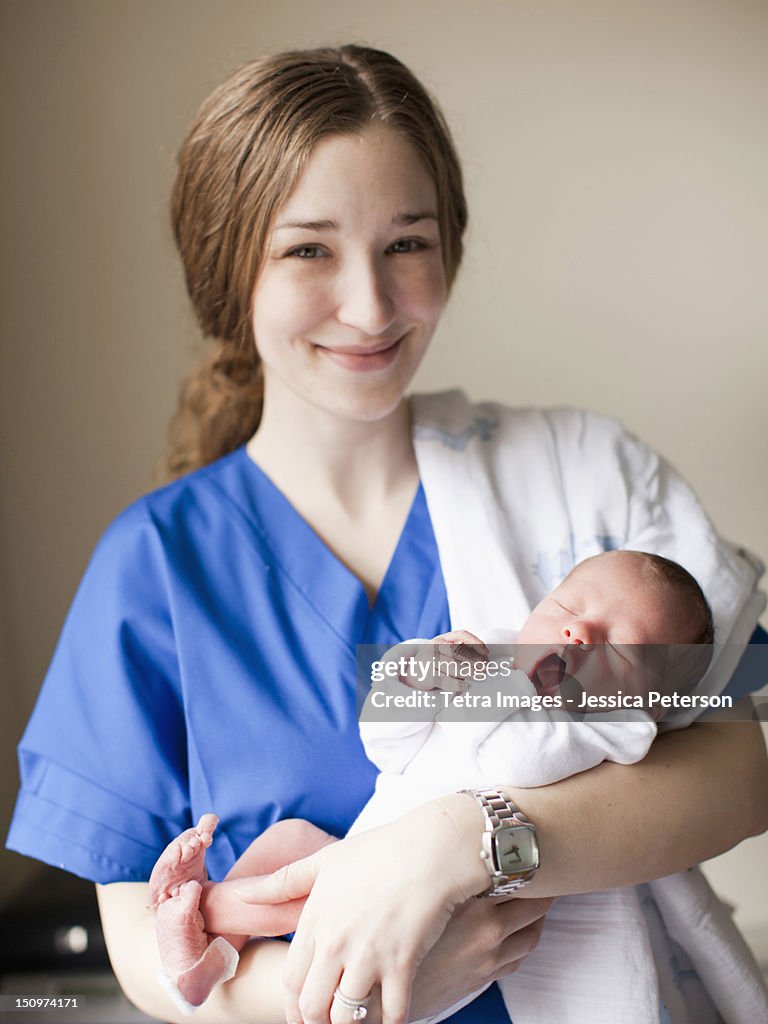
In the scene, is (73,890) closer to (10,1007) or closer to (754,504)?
(10,1007)

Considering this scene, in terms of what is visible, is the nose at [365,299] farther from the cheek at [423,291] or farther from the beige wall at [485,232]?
the beige wall at [485,232]

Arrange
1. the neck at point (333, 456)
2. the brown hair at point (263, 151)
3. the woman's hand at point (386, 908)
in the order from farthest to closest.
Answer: the neck at point (333, 456) → the brown hair at point (263, 151) → the woman's hand at point (386, 908)

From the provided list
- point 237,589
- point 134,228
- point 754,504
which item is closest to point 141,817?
point 237,589

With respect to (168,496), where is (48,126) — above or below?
above

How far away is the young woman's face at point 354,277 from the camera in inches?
32.3

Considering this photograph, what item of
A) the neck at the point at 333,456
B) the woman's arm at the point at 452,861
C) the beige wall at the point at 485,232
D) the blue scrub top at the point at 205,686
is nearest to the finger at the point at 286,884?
the woman's arm at the point at 452,861

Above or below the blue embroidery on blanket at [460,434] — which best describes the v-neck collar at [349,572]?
below

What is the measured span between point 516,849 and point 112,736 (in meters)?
0.38

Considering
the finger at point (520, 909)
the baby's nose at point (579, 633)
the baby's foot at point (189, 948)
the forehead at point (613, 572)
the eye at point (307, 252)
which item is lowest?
the baby's foot at point (189, 948)

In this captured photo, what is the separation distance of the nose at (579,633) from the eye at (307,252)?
1.22 ft

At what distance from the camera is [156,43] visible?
105 centimetres

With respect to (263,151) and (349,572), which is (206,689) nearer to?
(349,572)

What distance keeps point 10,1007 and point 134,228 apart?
2.65ft

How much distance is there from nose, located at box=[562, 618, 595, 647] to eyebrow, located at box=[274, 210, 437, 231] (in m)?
0.36
